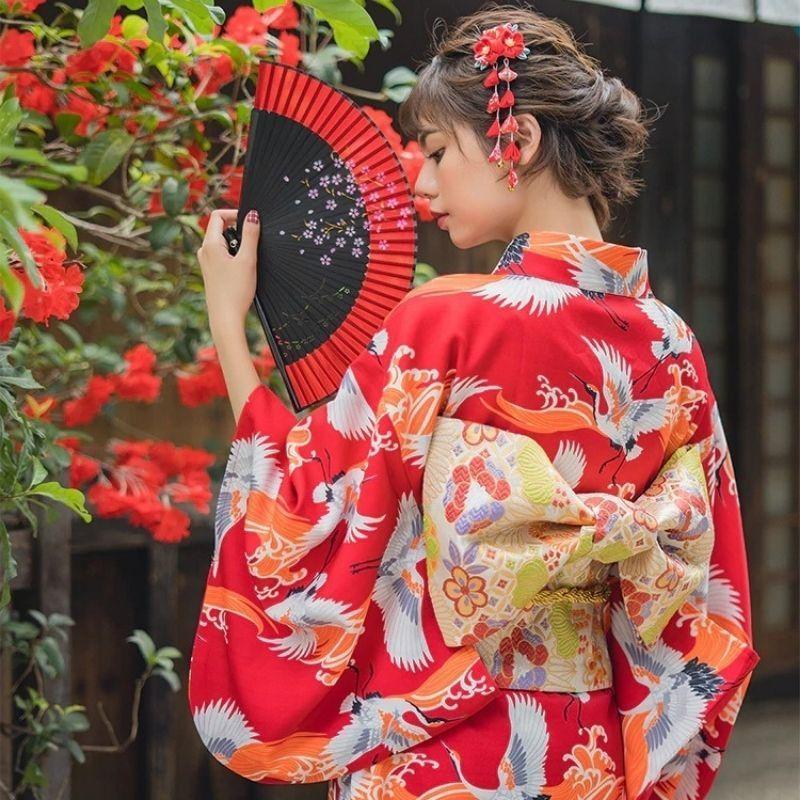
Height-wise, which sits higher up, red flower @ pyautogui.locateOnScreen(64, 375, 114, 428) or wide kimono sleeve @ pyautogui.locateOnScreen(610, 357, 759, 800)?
red flower @ pyautogui.locateOnScreen(64, 375, 114, 428)

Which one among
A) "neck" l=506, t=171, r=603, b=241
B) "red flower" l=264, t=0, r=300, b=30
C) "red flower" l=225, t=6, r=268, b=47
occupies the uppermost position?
"red flower" l=264, t=0, r=300, b=30

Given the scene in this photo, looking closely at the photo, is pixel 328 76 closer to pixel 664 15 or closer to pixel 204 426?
pixel 204 426

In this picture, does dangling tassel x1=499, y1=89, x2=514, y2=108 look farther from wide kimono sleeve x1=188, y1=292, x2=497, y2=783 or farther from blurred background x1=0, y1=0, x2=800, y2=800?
blurred background x1=0, y1=0, x2=800, y2=800

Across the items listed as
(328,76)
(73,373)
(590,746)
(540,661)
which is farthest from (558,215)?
(73,373)

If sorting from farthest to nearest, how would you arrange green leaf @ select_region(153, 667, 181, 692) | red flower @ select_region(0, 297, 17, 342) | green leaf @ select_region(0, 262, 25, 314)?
1. green leaf @ select_region(153, 667, 181, 692)
2. red flower @ select_region(0, 297, 17, 342)
3. green leaf @ select_region(0, 262, 25, 314)

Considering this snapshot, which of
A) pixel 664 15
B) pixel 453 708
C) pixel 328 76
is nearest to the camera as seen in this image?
pixel 453 708

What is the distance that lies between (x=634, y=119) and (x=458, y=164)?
283mm

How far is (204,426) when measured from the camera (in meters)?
3.72

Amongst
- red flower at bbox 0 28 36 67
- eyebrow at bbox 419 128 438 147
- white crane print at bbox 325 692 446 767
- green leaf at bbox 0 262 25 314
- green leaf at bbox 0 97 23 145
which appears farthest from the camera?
red flower at bbox 0 28 36 67

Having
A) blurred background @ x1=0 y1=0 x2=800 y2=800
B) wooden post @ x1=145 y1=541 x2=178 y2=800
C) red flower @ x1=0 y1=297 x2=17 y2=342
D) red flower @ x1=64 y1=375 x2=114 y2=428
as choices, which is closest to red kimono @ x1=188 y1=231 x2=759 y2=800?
red flower @ x1=0 y1=297 x2=17 y2=342

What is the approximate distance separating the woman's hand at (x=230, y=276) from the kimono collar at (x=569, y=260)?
0.37 metres

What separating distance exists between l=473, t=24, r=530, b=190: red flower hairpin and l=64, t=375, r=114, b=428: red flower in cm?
122

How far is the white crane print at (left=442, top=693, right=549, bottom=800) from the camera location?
178 centimetres

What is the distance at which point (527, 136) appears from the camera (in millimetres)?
1810
